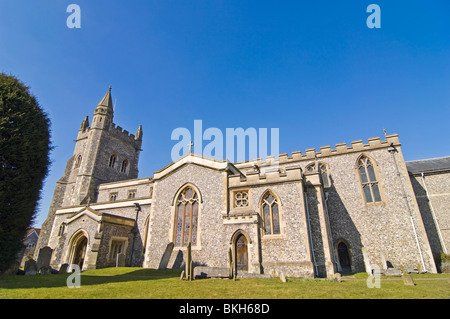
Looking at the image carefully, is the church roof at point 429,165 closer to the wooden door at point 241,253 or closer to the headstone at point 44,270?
the wooden door at point 241,253

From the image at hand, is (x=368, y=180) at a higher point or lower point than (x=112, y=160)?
lower

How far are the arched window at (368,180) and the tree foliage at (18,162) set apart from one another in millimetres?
22847

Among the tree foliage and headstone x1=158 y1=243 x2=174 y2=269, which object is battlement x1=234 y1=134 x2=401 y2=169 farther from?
the tree foliage

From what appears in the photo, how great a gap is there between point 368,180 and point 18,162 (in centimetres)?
2382

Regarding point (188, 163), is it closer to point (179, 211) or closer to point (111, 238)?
point (179, 211)

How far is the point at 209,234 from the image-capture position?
1700 centimetres

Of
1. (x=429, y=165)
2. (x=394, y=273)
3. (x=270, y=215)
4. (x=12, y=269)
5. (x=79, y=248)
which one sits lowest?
(x=394, y=273)

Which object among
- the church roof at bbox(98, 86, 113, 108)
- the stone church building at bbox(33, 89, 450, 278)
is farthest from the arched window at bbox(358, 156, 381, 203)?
the church roof at bbox(98, 86, 113, 108)

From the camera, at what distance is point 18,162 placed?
38.4 ft

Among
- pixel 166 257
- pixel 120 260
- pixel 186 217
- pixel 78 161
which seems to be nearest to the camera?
pixel 166 257

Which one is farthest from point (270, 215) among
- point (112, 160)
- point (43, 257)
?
point (112, 160)

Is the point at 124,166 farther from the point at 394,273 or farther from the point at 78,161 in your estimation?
the point at 394,273

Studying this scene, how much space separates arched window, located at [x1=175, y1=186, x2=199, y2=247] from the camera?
703 inches
